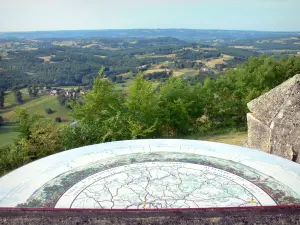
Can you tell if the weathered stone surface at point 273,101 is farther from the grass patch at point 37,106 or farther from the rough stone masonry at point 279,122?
the grass patch at point 37,106

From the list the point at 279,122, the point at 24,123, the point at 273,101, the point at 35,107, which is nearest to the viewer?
the point at 279,122

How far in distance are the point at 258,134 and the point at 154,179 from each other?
280 inches

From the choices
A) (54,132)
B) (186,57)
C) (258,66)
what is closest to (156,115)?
(54,132)

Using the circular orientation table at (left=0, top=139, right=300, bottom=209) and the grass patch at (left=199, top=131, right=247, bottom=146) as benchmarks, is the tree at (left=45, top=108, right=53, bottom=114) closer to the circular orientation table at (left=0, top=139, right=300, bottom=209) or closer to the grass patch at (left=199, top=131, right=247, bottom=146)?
the grass patch at (left=199, top=131, right=247, bottom=146)

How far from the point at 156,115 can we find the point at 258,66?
11.1 metres

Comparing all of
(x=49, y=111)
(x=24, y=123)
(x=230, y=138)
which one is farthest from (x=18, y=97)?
(x=230, y=138)

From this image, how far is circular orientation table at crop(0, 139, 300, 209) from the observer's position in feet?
19.3

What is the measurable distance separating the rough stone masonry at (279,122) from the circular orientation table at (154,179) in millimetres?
3725

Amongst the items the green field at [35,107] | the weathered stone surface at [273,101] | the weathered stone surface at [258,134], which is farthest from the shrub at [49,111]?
the weathered stone surface at [273,101]

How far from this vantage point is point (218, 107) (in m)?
20.7

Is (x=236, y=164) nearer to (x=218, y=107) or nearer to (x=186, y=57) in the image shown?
(x=218, y=107)

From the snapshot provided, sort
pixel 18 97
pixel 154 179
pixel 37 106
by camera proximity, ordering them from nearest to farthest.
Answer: pixel 154 179, pixel 37 106, pixel 18 97

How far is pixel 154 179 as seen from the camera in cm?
690

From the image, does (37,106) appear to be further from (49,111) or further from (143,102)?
(143,102)
